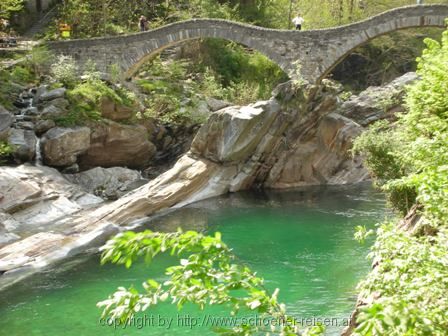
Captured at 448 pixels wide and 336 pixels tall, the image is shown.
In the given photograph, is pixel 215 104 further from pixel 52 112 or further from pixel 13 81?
pixel 13 81

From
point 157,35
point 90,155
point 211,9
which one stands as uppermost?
point 211,9

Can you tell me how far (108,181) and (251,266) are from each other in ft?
34.2

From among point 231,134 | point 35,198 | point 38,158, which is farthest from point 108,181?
point 231,134

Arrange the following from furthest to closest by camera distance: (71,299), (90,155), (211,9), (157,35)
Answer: (211,9), (157,35), (90,155), (71,299)

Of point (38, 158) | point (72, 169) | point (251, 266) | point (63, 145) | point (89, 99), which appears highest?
point (89, 99)

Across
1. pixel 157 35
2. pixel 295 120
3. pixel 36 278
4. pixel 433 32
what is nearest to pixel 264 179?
pixel 295 120

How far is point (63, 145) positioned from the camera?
21703 millimetres

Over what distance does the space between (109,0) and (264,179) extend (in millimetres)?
17671

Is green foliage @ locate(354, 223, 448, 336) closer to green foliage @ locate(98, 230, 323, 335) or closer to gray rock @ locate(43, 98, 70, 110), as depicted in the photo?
green foliage @ locate(98, 230, 323, 335)

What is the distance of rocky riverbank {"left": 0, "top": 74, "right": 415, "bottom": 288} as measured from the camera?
681 inches

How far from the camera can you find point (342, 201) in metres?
21.1

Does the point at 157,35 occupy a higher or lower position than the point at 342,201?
higher

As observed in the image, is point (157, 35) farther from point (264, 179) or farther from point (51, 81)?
point (264, 179)

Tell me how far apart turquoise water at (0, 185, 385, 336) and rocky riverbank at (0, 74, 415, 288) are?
3.73 ft
